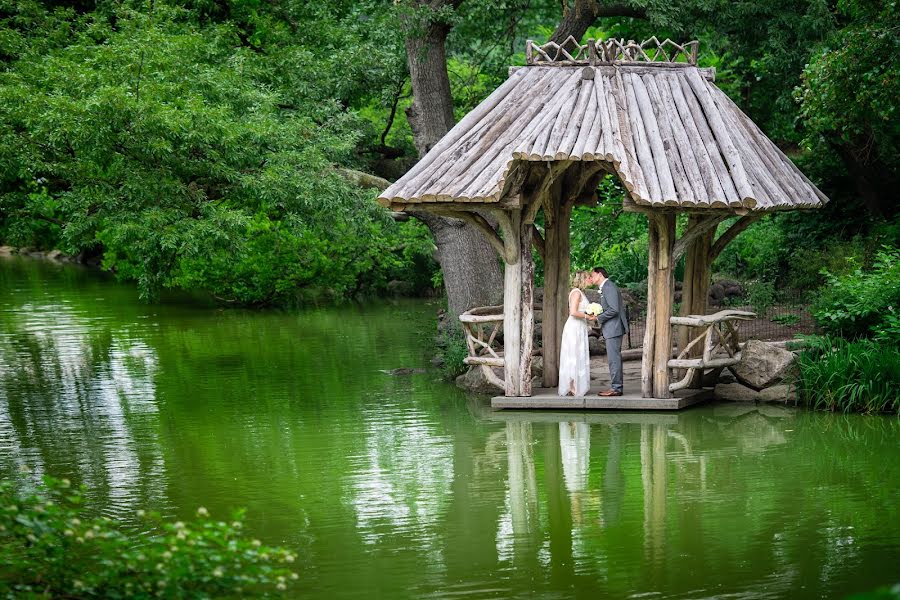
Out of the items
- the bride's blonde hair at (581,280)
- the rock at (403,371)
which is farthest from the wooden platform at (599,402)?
the rock at (403,371)

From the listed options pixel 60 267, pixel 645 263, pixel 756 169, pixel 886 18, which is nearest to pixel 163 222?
pixel 756 169

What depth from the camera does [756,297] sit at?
19531 mm

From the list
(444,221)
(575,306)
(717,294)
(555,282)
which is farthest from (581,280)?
(717,294)

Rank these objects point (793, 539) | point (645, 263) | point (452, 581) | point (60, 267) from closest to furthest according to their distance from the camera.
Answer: point (452, 581) → point (793, 539) → point (645, 263) → point (60, 267)

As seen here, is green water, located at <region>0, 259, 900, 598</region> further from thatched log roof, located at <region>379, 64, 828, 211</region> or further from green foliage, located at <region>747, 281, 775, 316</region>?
green foliage, located at <region>747, 281, 775, 316</region>

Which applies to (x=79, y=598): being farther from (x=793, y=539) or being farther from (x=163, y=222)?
(x=163, y=222)

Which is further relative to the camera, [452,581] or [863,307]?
[863,307]

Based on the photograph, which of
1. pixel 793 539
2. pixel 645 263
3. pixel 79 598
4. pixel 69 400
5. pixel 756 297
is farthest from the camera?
pixel 645 263

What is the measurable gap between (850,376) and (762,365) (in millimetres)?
1195

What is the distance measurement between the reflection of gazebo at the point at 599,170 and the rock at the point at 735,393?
1073mm

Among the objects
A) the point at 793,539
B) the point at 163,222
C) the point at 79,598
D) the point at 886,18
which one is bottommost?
the point at 793,539

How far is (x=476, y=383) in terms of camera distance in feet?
53.2

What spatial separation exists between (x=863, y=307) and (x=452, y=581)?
8.50 metres

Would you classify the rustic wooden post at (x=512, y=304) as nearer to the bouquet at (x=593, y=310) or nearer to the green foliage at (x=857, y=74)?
the bouquet at (x=593, y=310)
